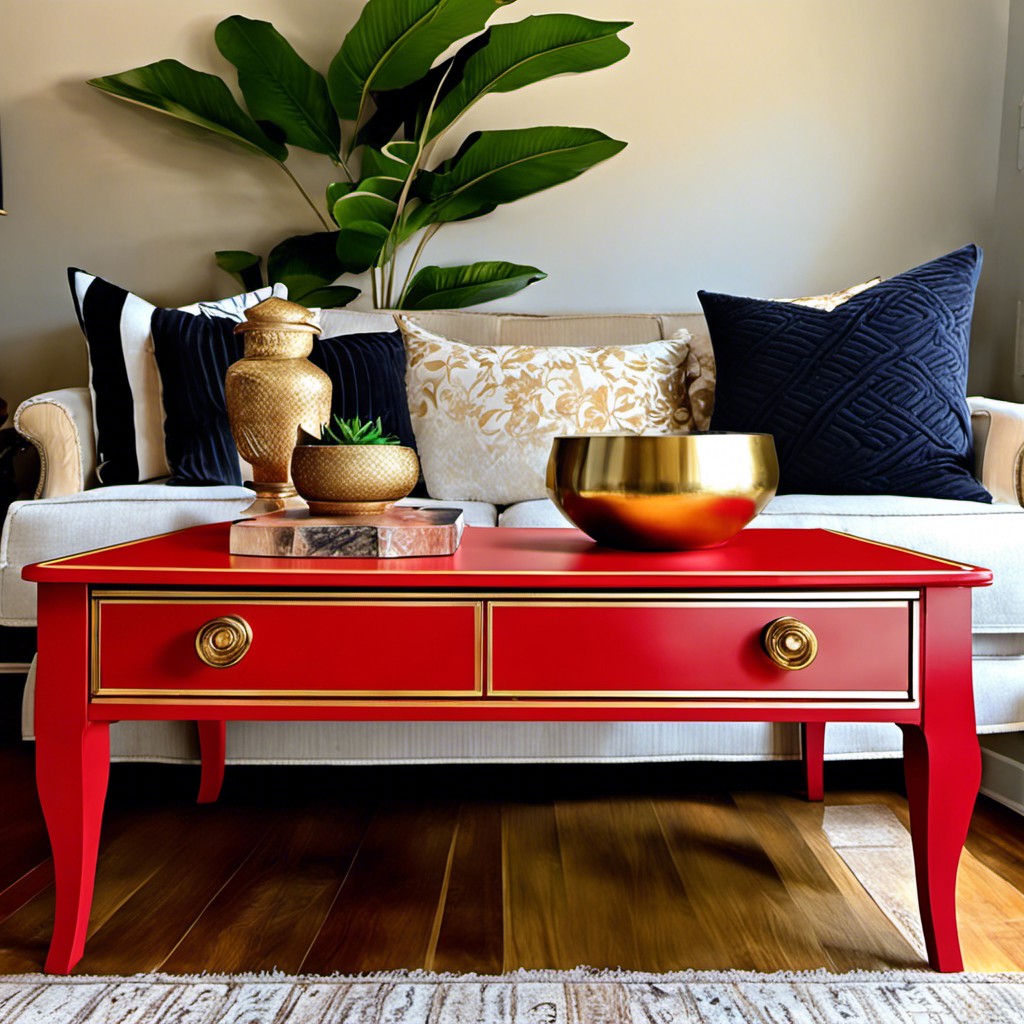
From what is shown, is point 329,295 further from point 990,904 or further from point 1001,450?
point 990,904

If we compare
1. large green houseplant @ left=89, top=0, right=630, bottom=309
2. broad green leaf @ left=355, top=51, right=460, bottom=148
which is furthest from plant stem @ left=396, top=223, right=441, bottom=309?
broad green leaf @ left=355, top=51, right=460, bottom=148

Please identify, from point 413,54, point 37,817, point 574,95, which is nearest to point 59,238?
point 413,54

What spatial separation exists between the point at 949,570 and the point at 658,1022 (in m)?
0.55

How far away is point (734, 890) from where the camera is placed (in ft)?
4.03

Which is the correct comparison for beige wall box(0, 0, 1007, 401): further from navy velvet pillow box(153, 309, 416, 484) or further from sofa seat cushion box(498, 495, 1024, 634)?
sofa seat cushion box(498, 495, 1024, 634)

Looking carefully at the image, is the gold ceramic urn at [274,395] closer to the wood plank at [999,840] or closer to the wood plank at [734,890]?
the wood plank at [734,890]

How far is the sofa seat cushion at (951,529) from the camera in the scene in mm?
1436

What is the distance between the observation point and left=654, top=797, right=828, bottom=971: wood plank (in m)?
1.07

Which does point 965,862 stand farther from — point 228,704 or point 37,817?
point 37,817

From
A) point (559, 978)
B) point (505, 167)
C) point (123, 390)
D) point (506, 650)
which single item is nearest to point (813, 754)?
point (559, 978)

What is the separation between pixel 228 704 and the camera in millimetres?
958

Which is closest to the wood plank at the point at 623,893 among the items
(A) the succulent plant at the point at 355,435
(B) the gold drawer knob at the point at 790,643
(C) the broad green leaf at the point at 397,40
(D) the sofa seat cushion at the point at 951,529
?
(B) the gold drawer knob at the point at 790,643

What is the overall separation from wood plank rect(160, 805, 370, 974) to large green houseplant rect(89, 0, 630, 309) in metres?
1.44

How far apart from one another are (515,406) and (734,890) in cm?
104
